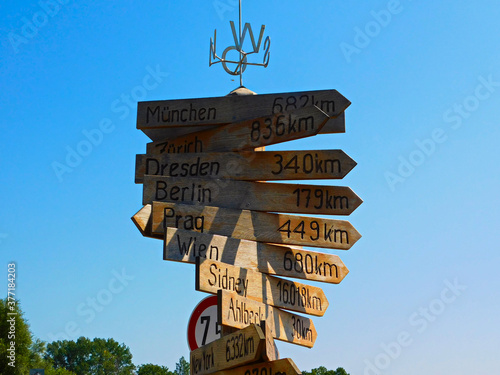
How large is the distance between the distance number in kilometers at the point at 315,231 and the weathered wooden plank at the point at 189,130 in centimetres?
80

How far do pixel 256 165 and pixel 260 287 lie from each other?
1.01 meters

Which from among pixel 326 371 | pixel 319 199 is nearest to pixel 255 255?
pixel 319 199

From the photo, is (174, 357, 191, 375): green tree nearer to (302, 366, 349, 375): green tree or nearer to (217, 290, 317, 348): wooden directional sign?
(302, 366, 349, 375): green tree

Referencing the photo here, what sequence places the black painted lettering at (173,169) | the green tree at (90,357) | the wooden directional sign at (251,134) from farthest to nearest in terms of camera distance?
the green tree at (90,357)
the black painted lettering at (173,169)
the wooden directional sign at (251,134)

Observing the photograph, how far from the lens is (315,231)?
5.14m

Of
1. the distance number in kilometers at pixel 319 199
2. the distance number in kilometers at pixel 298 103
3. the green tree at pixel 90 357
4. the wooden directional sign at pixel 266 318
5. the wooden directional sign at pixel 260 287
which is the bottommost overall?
the wooden directional sign at pixel 266 318

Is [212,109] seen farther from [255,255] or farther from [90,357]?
[90,357]

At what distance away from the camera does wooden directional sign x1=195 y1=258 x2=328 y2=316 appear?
4398 millimetres

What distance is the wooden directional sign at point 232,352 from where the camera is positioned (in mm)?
3895

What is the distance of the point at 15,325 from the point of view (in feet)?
80.2

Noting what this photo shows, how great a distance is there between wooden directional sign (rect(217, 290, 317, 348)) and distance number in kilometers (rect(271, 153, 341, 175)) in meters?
1.11

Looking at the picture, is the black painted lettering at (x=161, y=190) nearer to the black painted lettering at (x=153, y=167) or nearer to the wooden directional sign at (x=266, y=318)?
the black painted lettering at (x=153, y=167)

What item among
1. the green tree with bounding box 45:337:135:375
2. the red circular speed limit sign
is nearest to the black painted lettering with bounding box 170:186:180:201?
the red circular speed limit sign

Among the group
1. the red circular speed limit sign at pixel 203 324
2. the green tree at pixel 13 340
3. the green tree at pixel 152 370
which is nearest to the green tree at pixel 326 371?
the green tree at pixel 152 370
